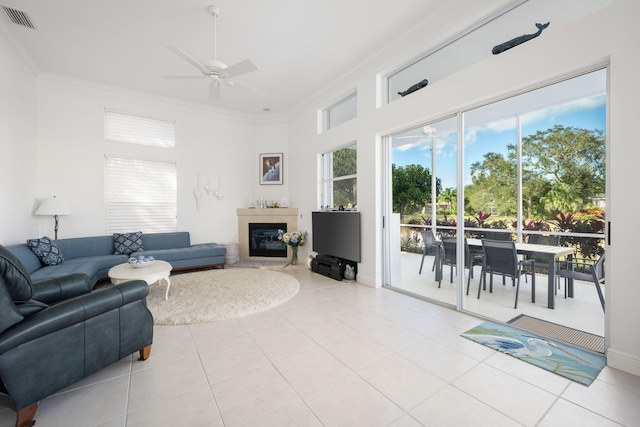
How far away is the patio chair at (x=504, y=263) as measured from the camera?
3.12 m

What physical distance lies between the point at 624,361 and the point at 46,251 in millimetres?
6598

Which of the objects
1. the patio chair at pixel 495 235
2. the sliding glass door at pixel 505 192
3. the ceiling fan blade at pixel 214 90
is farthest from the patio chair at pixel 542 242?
the ceiling fan blade at pixel 214 90

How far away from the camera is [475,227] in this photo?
3.35 meters

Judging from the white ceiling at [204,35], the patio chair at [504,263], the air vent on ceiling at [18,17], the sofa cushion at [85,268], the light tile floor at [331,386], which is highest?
the white ceiling at [204,35]

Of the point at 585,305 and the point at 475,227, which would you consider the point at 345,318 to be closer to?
the point at 475,227

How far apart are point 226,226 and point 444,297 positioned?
4.95 m

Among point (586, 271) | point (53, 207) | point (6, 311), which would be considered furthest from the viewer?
point (53, 207)

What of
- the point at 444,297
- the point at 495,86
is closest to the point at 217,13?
the point at 495,86

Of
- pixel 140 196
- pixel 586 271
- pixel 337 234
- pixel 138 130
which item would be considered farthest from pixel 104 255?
pixel 586 271

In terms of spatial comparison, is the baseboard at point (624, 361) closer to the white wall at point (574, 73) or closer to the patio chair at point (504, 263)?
the white wall at point (574, 73)

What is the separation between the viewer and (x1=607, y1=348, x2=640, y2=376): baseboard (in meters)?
2.06

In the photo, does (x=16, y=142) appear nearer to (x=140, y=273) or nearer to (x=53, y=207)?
(x=53, y=207)

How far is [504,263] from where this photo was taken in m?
3.26

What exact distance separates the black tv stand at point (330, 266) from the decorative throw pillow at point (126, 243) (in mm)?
3326
